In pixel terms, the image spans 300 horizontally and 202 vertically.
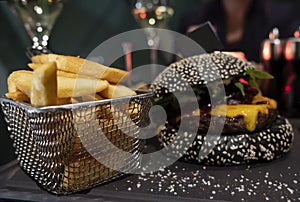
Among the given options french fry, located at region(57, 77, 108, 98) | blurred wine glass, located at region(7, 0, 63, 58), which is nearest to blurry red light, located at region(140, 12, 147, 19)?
blurred wine glass, located at region(7, 0, 63, 58)

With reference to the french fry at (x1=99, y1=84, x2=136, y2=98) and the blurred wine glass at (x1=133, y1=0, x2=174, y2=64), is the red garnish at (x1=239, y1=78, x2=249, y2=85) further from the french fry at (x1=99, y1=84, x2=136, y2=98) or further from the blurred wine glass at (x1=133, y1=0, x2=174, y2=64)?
the blurred wine glass at (x1=133, y1=0, x2=174, y2=64)

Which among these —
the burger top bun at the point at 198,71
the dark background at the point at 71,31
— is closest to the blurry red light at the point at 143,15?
the dark background at the point at 71,31

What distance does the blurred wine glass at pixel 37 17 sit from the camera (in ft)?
3.94

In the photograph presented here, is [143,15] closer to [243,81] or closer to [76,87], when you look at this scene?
[243,81]

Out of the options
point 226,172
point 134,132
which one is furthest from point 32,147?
point 226,172

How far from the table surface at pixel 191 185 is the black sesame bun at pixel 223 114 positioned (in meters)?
0.05

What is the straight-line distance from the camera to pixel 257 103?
1.16 metres

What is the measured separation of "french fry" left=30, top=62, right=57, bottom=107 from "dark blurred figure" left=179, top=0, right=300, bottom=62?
262 cm

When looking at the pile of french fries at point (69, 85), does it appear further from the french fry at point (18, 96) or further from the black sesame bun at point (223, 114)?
the black sesame bun at point (223, 114)

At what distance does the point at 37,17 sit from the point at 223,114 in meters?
0.74

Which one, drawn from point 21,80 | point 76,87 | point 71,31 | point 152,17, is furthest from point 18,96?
point 152,17

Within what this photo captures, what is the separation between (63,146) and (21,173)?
0.99 feet

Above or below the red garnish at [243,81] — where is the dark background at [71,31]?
above

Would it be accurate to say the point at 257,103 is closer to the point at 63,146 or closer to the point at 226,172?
the point at 226,172
